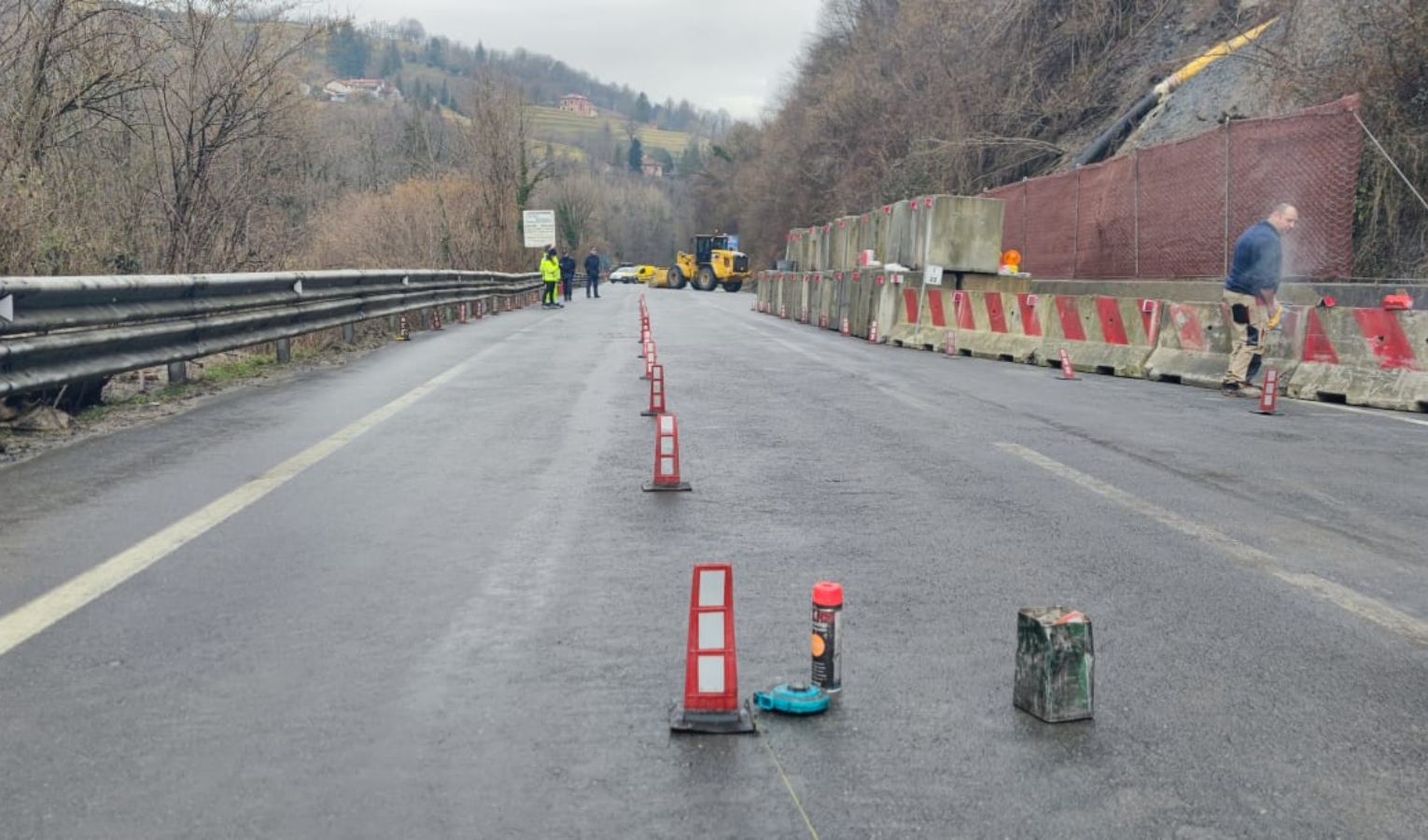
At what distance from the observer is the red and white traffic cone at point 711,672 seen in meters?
3.44

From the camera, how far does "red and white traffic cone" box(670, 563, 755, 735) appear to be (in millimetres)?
3443

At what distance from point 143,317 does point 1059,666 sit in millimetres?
8706

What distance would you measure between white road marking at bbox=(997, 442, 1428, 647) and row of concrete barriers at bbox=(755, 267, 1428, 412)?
6.26 meters

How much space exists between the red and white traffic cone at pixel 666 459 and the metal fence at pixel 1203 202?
13.4 m

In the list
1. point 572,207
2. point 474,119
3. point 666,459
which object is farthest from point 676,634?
point 572,207

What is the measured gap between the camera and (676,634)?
14.1 feet

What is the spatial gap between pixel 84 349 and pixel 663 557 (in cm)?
574

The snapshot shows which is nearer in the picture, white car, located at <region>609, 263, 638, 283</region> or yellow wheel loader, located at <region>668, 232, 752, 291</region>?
yellow wheel loader, located at <region>668, 232, 752, 291</region>

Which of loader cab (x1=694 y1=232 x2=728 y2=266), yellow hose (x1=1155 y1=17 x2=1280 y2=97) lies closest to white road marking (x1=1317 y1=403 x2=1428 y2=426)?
yellow hose (x1=1155 y1=17 x2=1280 y2=97)

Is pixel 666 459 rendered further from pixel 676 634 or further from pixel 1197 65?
pixel 1197 65

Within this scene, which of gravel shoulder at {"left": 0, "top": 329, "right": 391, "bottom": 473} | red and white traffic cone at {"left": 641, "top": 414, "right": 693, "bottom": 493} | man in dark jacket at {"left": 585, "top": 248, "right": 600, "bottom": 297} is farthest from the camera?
man in dark jacket at {"left": 585, "top": 248, "right": 600, "bottom": 297}

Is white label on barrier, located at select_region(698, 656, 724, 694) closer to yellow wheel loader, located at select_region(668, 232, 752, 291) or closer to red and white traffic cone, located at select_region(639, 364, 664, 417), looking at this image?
red and white traffic cone, located at select_region(639, 364, 664, 417)

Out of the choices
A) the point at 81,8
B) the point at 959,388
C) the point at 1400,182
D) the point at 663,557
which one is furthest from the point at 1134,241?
the point at 663,557

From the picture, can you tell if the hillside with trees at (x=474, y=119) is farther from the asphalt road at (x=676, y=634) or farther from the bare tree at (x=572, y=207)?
the bare tree at (x=572, y=207)
